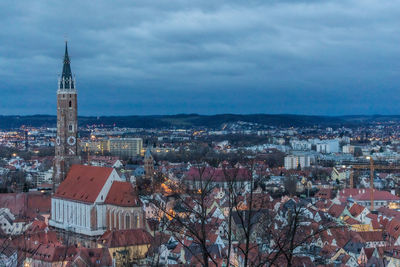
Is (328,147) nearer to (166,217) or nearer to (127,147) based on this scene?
(127,147)

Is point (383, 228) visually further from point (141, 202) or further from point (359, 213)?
point (141, 202)

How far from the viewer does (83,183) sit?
43094 millimetres

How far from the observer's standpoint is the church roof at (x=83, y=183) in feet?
136

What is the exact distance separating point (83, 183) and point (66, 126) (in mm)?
8099

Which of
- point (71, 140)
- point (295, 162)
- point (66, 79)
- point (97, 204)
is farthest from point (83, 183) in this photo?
point (295, 162)

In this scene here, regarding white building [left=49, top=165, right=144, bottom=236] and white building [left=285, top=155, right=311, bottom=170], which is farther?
white building [left=285, top=155, right=311, bottom=170]

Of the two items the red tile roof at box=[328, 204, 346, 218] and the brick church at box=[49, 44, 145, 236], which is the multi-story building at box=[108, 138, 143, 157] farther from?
the red tile roof at box=[328, 204, 346, 218]

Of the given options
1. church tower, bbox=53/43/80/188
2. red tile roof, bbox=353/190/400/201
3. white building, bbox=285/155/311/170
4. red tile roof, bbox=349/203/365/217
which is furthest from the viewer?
white building, bbox=285/155/311/170

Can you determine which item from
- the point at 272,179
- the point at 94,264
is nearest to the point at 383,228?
the point at 94,264

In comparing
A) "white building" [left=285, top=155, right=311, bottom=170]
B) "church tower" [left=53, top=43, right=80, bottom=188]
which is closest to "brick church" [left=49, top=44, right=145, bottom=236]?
"church tower" [left=53, top=43, right=80, bottom=188]

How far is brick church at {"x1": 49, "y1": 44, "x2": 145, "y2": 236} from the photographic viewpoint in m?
39.9

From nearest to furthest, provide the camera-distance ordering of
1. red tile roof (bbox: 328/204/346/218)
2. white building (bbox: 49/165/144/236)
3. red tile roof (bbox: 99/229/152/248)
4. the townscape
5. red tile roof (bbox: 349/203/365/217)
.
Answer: the townscape → red tile roof (bbox: 99/229/152/248) → white building (bbox: 49/165/144/236) → red tile roof (bbox: 349/203/365/217) → red tile roof (bbox: 328/204/346/218)

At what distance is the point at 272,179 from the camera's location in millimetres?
75125

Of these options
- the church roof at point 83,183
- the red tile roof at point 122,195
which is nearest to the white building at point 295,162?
the church roof at point 83,183
